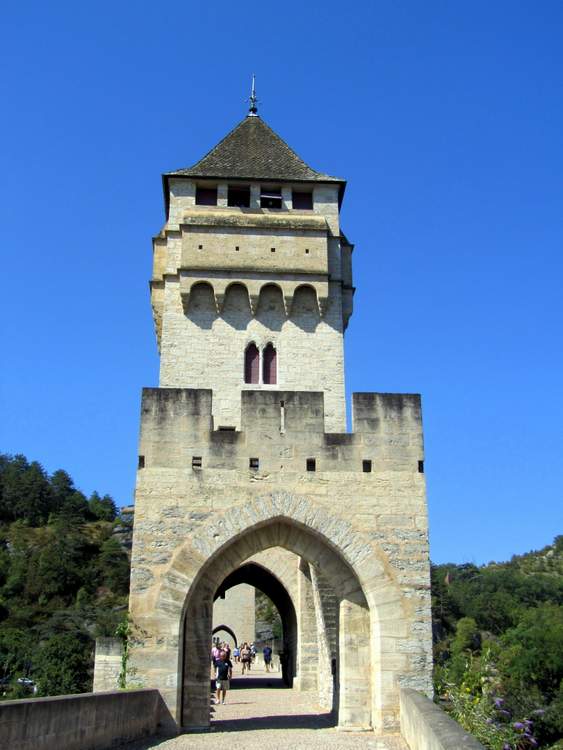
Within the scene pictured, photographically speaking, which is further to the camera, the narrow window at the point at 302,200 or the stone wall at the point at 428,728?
the narrow window at the point at 302,200

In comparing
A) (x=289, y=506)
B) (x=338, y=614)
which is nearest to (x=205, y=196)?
(x=289, y=506)

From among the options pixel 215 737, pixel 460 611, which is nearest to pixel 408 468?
pixel 215 737

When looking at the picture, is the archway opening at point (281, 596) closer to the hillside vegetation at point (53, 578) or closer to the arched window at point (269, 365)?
the arched window at point (269, 365)

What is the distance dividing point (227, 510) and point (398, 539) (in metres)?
2.51

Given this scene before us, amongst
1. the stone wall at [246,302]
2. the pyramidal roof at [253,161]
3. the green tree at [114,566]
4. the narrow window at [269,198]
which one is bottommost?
the green tree at [114,566]

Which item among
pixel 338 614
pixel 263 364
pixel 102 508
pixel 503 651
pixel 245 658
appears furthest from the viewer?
pixel 102 508

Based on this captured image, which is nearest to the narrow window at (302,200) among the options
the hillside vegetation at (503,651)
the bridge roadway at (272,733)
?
the hillside vegetation at (503,651)

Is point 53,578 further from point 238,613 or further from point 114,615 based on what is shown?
point 238,613

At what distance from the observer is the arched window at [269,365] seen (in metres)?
20.5

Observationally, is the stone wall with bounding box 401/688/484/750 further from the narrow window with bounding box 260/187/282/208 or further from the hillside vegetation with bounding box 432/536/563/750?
the narrow window with bounding box 260/187/282/208

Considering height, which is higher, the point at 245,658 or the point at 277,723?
the point at 245,658

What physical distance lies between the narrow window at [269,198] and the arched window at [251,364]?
13.9 feet

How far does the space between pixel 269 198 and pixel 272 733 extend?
49.4 ft

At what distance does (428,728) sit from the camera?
6785 mm
